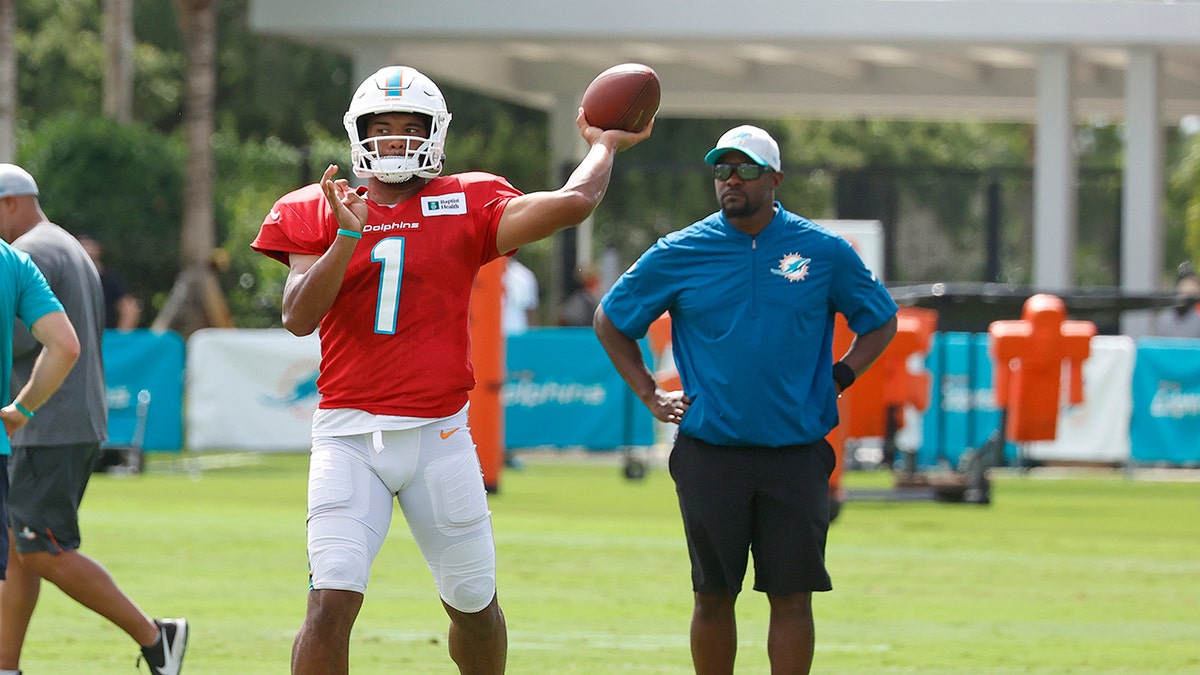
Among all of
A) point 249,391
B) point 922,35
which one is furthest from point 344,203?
point 922,35

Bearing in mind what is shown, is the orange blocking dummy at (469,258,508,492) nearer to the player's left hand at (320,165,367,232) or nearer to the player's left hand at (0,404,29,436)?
the player's left hand at (0,404,29,436)

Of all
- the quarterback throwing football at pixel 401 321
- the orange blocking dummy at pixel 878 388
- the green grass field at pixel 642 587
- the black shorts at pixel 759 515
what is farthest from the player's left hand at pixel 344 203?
the orange blocking dummy at pixel 878 388

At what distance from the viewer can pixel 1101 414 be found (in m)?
21.4

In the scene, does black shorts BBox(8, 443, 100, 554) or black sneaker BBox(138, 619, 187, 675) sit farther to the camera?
black sneaker BBox(138, 619, 187, 675)

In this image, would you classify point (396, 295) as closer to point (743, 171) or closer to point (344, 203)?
point (344, 203)

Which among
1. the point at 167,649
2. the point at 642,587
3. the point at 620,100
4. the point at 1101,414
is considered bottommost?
the point at 1101,414

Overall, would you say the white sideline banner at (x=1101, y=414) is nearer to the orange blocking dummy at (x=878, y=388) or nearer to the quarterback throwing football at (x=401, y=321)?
the orange blocking dummy at (x=878, y=388)

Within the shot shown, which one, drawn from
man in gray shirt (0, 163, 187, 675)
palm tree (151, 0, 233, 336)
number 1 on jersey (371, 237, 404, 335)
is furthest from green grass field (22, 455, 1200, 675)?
palm tree (151, 0, 233, 336)

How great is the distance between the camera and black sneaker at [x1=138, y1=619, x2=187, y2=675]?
320 inches

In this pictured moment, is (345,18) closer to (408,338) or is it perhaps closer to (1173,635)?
(1173,635)

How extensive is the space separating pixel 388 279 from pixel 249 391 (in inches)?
605

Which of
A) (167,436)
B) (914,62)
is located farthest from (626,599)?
(914,62)

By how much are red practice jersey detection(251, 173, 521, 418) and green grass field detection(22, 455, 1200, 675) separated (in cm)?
259

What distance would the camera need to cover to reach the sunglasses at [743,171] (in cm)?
728
